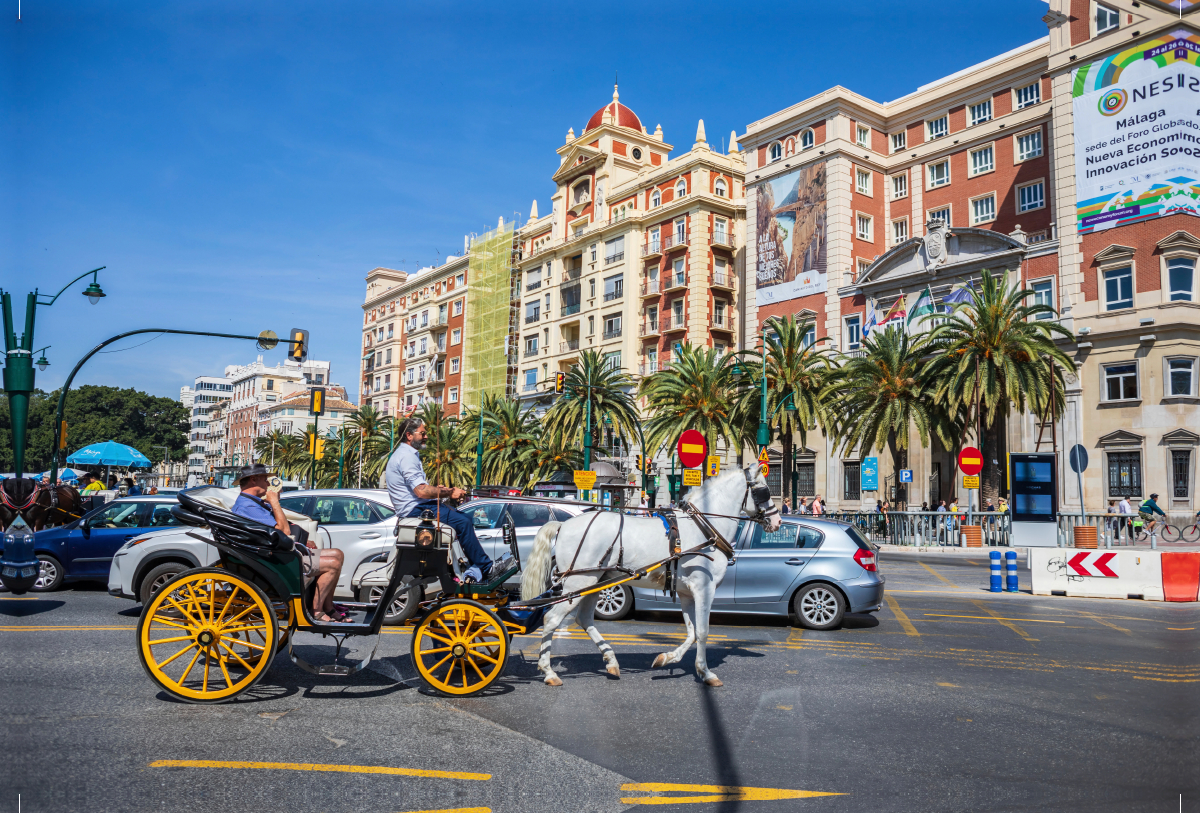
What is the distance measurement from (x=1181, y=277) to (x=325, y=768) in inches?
1636

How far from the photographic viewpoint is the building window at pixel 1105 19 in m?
37.8

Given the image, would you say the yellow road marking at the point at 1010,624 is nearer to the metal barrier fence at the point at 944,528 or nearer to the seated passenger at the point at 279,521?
the seated passenger at the point at 279,521

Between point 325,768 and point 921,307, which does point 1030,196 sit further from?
point 325,768

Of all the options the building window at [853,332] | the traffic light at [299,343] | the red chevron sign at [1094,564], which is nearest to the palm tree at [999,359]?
the building window at [853,332]

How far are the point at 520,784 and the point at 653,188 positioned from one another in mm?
60119

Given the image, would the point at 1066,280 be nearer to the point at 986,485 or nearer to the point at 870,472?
the point at 986,485

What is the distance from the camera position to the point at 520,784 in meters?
4.88

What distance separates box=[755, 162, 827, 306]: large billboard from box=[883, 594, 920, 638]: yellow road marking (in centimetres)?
3662

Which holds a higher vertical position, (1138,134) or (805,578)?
(1138,134)

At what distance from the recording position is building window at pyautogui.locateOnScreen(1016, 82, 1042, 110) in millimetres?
43812

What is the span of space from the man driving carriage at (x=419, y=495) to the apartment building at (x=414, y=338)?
76342 mm

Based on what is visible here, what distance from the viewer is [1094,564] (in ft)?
54.5

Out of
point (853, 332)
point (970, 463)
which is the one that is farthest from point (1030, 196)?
point (970, 463)

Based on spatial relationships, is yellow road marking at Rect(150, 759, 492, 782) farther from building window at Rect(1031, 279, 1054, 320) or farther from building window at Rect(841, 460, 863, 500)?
building window at Rect(841, 460, 863, 500)
